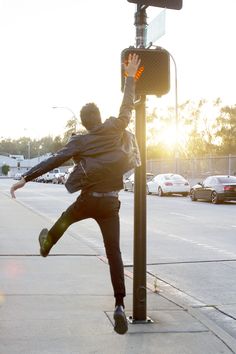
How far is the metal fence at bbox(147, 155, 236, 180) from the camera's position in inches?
1624

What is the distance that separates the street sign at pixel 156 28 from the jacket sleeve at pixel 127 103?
598 mm

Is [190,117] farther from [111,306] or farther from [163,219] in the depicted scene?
[111,306]

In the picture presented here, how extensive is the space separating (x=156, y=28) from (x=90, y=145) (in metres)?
1.38

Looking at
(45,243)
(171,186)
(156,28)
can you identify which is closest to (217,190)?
(171,186)

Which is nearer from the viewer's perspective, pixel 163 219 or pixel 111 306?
pixel 111 306

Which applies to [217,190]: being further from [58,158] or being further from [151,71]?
[58,158]

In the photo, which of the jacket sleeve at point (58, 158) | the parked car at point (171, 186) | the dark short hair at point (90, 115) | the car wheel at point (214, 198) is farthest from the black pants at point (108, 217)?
the parked car at point (171, 186)

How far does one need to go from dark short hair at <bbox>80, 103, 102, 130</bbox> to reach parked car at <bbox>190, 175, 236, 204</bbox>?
2107cm

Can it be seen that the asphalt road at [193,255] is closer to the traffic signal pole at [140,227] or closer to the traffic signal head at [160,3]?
the traffic signal pole at [140,227]

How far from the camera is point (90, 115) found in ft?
15.7

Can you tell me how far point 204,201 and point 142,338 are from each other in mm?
23795

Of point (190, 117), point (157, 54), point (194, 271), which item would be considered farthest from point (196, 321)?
point (190, 117)

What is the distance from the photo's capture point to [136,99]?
5.31m

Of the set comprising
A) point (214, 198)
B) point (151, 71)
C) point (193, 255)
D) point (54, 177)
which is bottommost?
point (193, 255)
